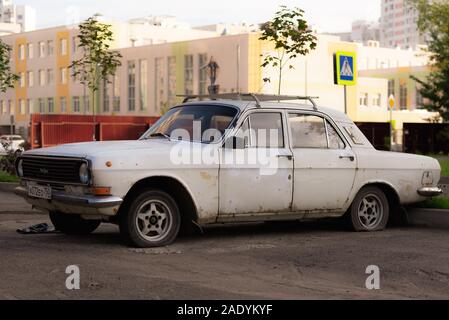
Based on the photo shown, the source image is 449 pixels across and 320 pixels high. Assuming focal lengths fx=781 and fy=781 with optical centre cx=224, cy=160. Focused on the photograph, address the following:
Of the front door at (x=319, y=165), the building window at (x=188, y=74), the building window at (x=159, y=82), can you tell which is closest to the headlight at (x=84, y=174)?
the front door at (x=319, y=165)

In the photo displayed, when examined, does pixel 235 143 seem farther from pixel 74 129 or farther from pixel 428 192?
pixel 74 129

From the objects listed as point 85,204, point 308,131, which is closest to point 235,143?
point 308,131

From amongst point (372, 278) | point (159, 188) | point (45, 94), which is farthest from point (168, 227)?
point (45, 94)

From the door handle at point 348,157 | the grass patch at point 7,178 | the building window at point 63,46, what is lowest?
the grass patch at point 7,178

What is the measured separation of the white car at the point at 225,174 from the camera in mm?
8078

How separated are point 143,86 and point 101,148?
79.0 metres

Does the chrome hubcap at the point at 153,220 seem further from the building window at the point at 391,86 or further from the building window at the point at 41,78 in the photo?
the building window at the point at 391,86

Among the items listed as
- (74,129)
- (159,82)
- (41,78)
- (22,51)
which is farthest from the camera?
(22,51)

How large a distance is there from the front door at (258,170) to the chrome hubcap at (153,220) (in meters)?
0.67

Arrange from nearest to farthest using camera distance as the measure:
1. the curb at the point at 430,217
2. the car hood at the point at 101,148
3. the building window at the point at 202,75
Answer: the car hood at the point at 101,148
the curb at the point at 430,217
the building window at the point at 202,75

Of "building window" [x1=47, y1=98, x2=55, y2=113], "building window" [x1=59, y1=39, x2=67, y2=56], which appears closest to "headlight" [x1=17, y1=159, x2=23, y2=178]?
"building window" [x1=59, y1=39, x2=67, y2=56]

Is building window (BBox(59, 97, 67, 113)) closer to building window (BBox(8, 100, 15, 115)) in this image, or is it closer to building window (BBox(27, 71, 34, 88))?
building window (BBox(27, 71, 34, 88))

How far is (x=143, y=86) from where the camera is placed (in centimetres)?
8644
